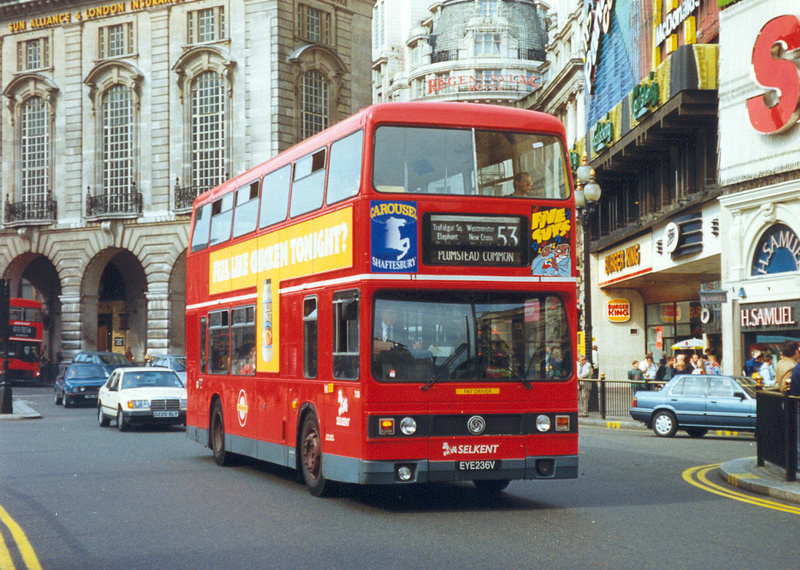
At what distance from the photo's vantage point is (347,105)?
53656 mm

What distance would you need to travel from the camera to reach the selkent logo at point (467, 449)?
36.2 feet

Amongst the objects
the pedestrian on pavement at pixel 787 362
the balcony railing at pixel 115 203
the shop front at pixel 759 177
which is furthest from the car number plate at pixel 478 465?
the balcony railing at pixel 115 203

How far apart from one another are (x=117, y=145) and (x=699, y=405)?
126 ft

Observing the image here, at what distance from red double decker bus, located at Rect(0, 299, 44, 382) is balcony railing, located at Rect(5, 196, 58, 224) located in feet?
13.7

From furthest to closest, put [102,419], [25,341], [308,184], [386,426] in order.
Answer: [25,341]
[102,419]
[308,184]
[386,426]

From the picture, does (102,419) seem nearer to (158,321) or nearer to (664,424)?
(664,424)

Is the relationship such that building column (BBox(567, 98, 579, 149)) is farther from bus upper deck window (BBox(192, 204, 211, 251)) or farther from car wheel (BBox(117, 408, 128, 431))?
bus upper deck window (BBox(192, 204, 211, 251))

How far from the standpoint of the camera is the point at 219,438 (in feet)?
55.1

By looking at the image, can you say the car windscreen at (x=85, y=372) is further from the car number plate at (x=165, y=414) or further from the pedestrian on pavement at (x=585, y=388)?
the pedestrian on pavement at (x=585, y=388)

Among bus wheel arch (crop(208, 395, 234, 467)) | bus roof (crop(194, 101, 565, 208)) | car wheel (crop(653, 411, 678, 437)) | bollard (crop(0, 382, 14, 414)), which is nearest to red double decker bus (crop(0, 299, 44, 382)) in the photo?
bollard (crop(0, 382, 14, 414))

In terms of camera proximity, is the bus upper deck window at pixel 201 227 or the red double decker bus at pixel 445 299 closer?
the red double decker bus at pixel 445 299

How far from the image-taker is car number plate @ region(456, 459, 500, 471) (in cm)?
1105

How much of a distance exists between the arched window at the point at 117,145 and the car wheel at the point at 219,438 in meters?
38.2

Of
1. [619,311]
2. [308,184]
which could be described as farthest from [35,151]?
[308,184]
